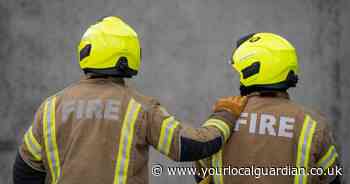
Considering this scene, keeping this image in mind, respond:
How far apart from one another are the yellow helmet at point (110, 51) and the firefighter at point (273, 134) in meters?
0.56

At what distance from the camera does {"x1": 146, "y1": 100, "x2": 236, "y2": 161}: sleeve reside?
3201 millimetres

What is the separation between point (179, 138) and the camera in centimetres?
321

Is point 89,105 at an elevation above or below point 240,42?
below

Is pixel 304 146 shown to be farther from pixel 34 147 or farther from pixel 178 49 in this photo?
pixel 178 49

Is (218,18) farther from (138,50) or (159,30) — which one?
(138,50)

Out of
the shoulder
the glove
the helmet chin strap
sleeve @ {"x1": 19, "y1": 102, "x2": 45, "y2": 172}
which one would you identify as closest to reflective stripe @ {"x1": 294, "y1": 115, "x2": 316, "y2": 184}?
the helmet chin strap

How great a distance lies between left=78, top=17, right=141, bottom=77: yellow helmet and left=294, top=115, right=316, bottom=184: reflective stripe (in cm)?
89

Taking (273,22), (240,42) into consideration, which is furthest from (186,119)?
(240,42)

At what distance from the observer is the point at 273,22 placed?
5.52 metres

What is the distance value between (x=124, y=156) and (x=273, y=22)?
2.71 m

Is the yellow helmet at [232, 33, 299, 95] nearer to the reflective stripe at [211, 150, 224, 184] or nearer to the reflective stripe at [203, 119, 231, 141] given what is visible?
the reflective stripe at [203, 119, 231, 141]

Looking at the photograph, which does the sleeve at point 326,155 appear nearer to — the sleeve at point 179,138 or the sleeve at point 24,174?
the sleeve at point 179,138

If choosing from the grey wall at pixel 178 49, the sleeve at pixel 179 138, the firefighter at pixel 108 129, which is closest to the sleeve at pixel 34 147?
the firefighter at pixel 108 129

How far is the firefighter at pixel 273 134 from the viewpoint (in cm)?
325
